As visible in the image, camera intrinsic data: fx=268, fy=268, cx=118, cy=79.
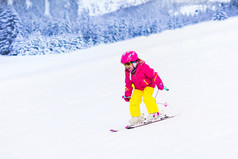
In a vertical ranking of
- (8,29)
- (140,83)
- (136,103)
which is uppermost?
(8,29)

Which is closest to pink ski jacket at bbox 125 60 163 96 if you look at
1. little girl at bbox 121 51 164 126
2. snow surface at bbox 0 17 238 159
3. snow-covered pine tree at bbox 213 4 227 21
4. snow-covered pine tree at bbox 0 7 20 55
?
little girl at bbox 121 51 164 126

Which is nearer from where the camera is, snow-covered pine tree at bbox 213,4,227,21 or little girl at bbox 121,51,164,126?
little girl at bbox 121,51,164,126

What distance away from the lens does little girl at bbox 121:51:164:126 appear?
4.50m

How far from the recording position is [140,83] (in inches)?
182

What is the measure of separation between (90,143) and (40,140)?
1187mm

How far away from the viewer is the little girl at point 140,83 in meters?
4.50

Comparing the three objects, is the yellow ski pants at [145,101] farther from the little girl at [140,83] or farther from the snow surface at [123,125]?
the snow surface at [123,125]

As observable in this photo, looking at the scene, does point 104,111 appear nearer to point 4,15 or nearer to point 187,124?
point 187,124

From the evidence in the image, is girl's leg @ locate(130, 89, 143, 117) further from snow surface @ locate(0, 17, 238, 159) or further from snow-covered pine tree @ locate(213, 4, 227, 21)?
snow-covered pine tree @ locate(213, 4, 227, 21)

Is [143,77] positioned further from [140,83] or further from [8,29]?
[8,29]

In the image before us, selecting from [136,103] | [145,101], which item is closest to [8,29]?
[136,103]

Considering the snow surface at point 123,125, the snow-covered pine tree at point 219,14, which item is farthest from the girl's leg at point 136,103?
the snow-covered pine tree at point 219,14

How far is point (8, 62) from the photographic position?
3475 cm

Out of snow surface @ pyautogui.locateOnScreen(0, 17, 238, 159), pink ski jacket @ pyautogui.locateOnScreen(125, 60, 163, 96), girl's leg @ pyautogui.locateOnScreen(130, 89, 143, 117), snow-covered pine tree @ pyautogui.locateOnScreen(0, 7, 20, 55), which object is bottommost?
snow surface @ pyautogui.locateOnScreen(0, 17, 238, 159)
